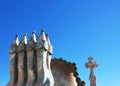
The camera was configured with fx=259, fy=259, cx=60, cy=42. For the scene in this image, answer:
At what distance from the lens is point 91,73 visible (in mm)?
19703

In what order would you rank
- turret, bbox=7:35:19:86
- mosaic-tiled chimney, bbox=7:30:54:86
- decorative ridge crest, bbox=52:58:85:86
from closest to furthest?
mosaic-tiled chimney, bbox=7:30:54:86, turret, bbox=7:35:19:86, decorative ridge crest, bbox=52:58:85:86

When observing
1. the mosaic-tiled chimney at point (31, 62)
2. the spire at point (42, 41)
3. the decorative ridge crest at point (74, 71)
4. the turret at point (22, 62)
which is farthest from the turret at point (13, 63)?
the decorative ridge crest at point (74, 71)

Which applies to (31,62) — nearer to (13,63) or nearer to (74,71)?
(13,63)

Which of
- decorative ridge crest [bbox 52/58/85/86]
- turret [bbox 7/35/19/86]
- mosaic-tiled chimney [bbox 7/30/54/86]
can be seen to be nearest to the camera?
mosaic-tiled chimney [bbox 7/30/54/86]

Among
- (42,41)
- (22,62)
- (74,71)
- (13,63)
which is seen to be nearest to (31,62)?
(22,62)

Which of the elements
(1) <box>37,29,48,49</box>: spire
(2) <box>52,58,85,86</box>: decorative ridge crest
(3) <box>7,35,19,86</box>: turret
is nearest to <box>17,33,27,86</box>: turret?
(3) <box>7,35,19,86</box>: turret

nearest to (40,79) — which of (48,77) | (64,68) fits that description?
(48,77)

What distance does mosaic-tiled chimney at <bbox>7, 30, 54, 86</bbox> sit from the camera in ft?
48.4

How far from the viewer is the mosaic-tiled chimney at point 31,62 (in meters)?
14.7

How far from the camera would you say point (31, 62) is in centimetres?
1523

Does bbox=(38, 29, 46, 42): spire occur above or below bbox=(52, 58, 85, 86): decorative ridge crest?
above

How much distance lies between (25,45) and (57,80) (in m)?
3.18

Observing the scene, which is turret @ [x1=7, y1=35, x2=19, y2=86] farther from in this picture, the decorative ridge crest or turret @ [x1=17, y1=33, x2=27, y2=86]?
the decorative ridge crest

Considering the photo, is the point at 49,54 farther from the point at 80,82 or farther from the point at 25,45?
the point at 80,82
